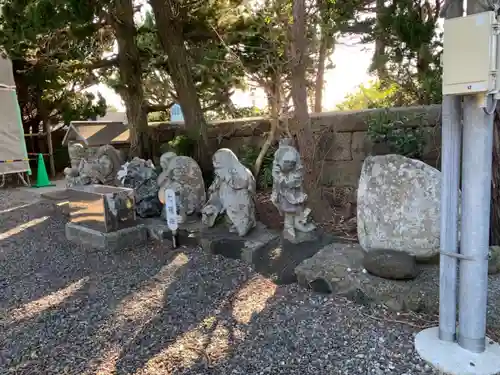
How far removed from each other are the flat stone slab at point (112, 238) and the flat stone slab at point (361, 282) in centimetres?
220

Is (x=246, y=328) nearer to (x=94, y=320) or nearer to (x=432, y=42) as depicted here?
(x=94, y=320)

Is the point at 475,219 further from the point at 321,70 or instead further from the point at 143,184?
the point at 321,70

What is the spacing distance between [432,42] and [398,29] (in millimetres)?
547

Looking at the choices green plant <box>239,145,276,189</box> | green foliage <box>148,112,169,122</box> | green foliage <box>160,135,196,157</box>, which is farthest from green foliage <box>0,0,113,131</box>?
green plant <box>239,145,276,189</box>

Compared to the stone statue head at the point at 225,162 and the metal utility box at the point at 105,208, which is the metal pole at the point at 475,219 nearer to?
the stone statue head at the point at 225,162

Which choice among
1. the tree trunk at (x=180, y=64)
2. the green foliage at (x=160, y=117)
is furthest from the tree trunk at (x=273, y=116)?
the green foliage at (x=160, y=117)

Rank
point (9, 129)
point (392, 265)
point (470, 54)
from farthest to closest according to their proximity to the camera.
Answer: point (9, 129) < point (392, 265) < point (470, 54)

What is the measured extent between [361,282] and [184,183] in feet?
8.98

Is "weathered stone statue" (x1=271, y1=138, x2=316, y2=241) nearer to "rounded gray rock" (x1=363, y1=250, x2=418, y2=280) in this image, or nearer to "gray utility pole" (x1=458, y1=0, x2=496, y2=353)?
"rounded gray rock" (x1=363, y1=250, x2=418, y2=280)

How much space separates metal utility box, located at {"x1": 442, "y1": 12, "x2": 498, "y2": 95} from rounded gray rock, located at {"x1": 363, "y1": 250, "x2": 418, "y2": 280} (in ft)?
4.39

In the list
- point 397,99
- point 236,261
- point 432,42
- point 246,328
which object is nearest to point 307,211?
point 236,261

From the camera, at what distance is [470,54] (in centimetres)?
206

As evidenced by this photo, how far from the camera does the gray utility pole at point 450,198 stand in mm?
2287

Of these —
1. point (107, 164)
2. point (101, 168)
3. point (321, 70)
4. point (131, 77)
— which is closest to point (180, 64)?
point (131, 77)
